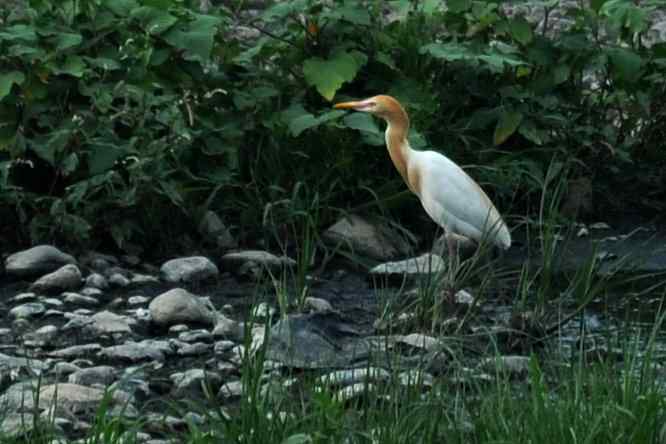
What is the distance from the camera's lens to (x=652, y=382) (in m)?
3.49

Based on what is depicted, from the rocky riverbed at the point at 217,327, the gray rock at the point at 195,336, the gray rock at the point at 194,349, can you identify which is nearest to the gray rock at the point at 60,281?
the rocky riverbed at the point at 217,327

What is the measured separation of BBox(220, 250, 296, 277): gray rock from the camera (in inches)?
236

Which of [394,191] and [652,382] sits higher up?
[652,382]

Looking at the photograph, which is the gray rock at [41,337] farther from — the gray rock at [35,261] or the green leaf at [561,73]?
the green leaf at [561,73]

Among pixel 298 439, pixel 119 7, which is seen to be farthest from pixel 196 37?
pixel 298 439

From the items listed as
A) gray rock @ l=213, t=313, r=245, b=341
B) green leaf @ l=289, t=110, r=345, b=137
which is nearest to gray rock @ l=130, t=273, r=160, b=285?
gray rock @ l=213, t=313, r=245, b=341

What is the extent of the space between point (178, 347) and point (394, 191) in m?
1.96

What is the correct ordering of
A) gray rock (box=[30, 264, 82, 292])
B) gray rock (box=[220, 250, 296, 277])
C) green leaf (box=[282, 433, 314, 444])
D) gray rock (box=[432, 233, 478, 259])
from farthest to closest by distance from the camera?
gray rock (box=[432, 233, 478, 259]), gray rock (box=[220, 250, 296, 277]), gray rock (box=[30, 264, 82, 292]), green leaf (box=[282, 433, 314, 444])

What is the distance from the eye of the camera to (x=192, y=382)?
4.52 metres

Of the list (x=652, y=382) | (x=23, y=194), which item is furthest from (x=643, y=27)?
(x=652, y=382)

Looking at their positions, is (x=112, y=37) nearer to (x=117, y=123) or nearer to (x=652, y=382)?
(x=117, y=123)

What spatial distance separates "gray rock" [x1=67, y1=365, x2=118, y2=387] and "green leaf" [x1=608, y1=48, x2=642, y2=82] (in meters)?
3.12

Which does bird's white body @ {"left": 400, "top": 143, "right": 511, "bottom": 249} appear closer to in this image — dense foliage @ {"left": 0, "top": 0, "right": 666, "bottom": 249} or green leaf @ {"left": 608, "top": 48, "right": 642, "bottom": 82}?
dense foliage @ {"left": 0, "top": 0, "right": 666, "bottom": 249}

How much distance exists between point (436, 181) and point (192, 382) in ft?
6.19
